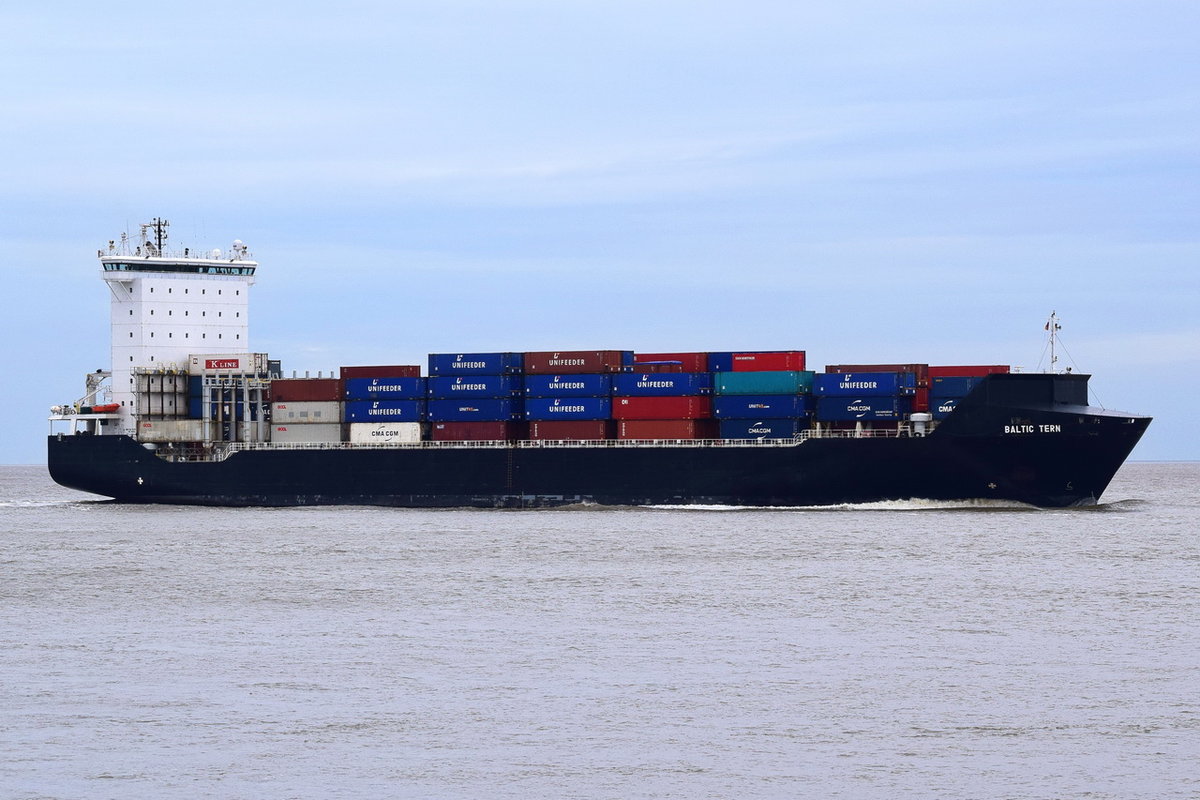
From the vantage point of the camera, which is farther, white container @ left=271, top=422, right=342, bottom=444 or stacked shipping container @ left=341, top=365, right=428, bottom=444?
white container @ left=271, top=422, right=342, bottom=444

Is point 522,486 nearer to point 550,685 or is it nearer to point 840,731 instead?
point 550,685

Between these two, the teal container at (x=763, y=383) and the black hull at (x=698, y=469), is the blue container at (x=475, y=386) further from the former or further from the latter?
the teal container at (x=763, y=383)

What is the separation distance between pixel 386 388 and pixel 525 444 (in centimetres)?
607

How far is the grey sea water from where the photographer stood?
1775 centimetres

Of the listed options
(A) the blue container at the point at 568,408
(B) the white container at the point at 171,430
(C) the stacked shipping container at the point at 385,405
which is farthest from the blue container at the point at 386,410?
(B) the white container at the point at 171,430

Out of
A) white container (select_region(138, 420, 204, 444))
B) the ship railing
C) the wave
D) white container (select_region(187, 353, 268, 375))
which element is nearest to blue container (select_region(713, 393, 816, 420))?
the ship railing

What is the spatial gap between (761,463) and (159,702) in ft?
102

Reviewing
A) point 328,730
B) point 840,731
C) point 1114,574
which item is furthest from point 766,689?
point 1114,574

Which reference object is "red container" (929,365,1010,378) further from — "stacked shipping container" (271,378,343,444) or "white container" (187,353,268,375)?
"white container" (187,353,268,375)

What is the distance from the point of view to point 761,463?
50250 millimetres

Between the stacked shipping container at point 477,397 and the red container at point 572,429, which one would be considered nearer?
the red container at point 572,429

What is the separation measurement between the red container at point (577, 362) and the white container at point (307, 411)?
831 cm

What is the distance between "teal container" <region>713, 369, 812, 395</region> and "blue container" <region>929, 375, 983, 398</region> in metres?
4.24

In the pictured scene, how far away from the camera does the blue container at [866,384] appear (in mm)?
49312
